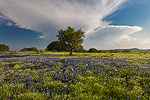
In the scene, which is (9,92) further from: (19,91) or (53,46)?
(53,46)

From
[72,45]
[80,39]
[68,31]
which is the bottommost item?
[72,45]

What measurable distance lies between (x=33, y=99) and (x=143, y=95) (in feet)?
13.8

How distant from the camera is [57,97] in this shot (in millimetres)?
3189

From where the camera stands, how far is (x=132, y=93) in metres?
3.27

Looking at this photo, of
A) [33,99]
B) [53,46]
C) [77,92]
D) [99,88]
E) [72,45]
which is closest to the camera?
[33,99]

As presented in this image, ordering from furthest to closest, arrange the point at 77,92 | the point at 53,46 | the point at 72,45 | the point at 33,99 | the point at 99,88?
the point at 53,46, the point at 72,45, the point at 99,88, the point at 77,92, the point at 33,99

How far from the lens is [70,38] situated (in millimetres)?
29516

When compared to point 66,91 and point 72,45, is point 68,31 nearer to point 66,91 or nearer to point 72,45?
point 72,45

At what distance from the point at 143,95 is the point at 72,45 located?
90.3ft

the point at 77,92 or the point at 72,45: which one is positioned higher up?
the point at 72,45

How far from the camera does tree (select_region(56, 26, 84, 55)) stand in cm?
2953

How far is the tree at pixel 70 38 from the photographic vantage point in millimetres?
29528

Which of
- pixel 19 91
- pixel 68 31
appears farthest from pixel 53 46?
pixel 19 91

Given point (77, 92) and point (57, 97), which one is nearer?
point (57, 97)
